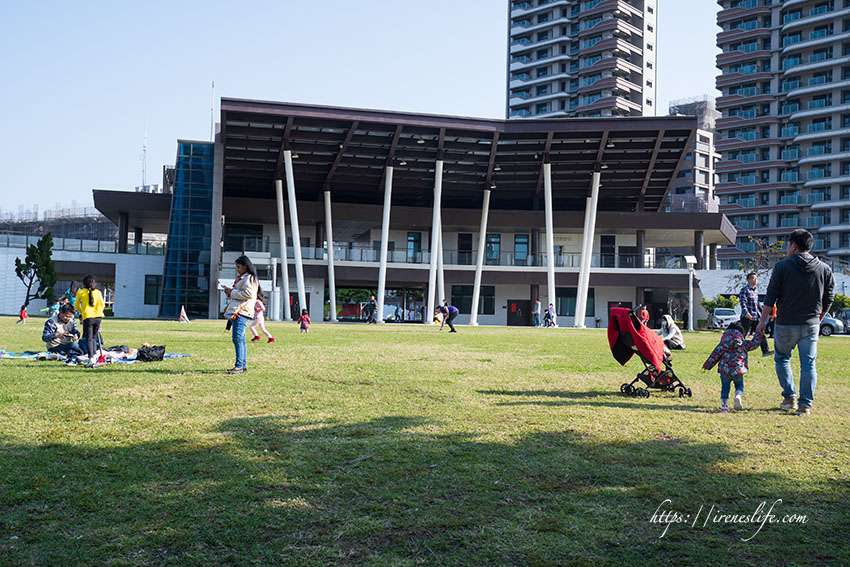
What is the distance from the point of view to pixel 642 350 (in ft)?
30.3

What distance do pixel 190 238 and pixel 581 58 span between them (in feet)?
202

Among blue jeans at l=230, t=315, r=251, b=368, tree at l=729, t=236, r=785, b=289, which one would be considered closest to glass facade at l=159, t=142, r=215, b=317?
tree at l=729, t=236, r=785, b=289

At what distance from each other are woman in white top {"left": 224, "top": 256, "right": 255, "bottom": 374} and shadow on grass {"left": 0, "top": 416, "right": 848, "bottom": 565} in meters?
4.55

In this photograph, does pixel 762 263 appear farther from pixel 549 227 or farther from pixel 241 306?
pixel 241 306

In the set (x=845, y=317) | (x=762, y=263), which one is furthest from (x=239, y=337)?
(x=762, y=263)

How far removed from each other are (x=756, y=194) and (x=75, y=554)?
305 feet

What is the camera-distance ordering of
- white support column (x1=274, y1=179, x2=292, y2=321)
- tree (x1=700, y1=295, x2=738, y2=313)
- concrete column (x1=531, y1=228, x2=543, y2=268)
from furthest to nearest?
concrete column (x1=531, y1=228, x2=543, y2=268) < tree (x1=700, y1=295, x2=738, y2=313) < white support column (x1=274, y1=179, x2=292, y2=321)

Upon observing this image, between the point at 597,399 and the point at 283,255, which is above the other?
the point at 283,255

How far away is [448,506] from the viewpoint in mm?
4211

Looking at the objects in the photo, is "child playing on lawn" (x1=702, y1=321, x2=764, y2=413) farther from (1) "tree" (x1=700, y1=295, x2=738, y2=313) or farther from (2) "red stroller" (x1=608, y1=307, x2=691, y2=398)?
(1) "tree" (x1=700, y1=295, x2=738, y2=313)

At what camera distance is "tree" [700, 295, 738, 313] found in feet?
171

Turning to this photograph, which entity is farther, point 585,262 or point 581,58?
point 581,58

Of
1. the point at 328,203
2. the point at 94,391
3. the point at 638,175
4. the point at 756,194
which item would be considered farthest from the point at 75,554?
the point at 756,194

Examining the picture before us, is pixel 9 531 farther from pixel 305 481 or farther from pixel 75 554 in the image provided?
→ pixel 305 481
